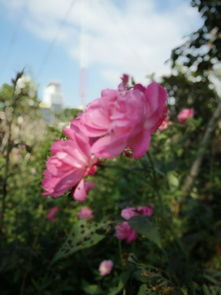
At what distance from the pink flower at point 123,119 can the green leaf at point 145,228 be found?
1.06 feet

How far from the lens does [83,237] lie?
949 mm

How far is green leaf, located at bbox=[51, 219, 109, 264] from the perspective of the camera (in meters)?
0.90

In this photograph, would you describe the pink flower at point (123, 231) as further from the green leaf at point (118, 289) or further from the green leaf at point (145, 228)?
the green leaf at point (145, 228)

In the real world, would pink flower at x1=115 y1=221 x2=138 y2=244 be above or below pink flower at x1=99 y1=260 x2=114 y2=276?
above

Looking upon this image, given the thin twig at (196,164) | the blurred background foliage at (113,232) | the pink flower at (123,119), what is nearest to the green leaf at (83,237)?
the blurred background foliage at (113,232)

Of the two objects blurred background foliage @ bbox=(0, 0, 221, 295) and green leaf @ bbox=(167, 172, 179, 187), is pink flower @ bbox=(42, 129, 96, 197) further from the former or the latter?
green leaf @ bbox=(167, 172, 179, 187)

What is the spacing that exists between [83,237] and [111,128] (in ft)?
1.61

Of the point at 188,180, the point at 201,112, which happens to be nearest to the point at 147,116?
the point at 188,180

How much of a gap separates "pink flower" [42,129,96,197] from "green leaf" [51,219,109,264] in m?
0.31

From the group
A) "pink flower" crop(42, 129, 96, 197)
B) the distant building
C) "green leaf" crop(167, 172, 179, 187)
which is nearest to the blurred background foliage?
"green leaf" crop(167, 172, 179, 187)

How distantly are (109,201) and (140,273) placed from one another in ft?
5.09

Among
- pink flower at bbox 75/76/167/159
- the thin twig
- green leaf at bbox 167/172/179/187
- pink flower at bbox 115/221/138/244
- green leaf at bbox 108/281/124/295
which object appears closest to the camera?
pink flower at bbox 75/76/167/159

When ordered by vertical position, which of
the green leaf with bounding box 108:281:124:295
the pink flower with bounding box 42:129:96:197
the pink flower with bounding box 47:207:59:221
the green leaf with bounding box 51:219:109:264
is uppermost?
the pink flower with bounding box 42:129:96:197

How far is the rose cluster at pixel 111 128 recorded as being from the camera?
542 mm
